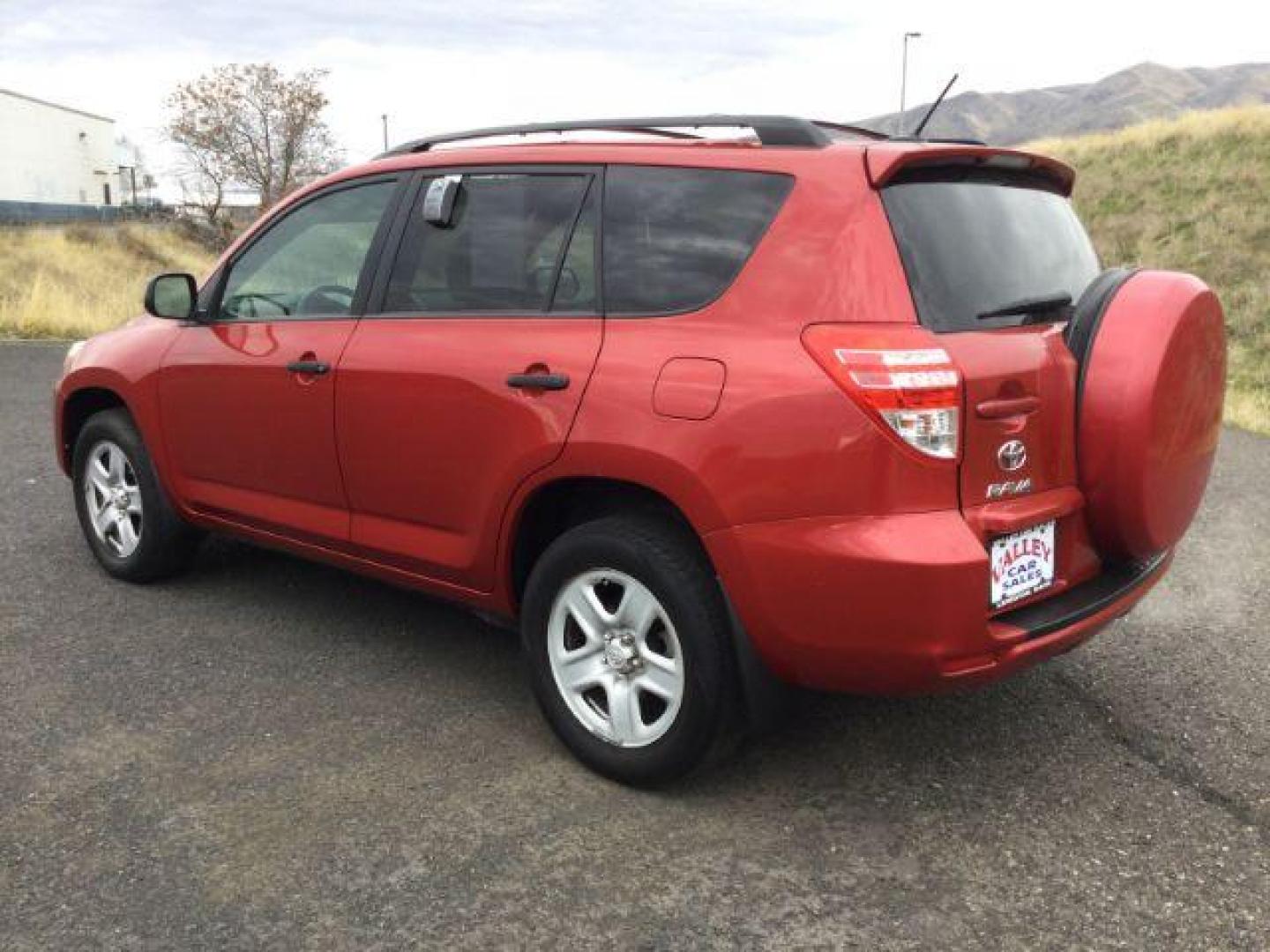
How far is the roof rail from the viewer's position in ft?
9.58

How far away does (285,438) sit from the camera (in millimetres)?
3883

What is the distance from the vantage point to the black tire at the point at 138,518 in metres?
4.54

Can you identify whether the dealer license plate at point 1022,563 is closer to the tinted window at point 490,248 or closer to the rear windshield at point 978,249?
the rear windshield at point 978,249

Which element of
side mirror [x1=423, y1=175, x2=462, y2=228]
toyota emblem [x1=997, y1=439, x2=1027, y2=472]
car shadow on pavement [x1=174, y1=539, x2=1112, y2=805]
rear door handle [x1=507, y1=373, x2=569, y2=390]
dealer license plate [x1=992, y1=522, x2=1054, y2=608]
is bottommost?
car shadow on pavement [x1=174, y1=539, x2=1112, y2=805]

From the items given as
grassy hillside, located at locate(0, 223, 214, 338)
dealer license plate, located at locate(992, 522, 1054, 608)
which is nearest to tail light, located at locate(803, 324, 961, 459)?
dealer license plate, located at locate(992, 522, 1054, 608)

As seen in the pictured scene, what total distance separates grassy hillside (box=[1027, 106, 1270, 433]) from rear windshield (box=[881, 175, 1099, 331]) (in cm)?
1508

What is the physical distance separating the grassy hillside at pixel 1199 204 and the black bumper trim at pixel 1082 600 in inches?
594

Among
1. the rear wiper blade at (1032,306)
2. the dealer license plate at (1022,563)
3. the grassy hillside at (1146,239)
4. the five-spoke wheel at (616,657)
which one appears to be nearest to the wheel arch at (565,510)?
the five-spoke wheel at (616,657)

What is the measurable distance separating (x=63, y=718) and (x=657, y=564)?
199cm

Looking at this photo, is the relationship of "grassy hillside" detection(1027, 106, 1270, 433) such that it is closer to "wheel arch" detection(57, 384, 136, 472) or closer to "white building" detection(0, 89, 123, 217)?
"wheel arch" detection(57, 384, 136, 472)

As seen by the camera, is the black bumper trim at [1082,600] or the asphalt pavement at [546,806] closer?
the asphalt pavement at [546,806]

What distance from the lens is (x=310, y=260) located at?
4.00m

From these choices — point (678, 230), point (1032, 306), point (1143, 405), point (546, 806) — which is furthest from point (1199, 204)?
point (546, 806)

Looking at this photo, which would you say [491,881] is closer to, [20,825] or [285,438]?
[20,825]
